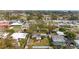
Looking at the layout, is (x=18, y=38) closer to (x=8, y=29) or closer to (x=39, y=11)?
(x=8, y=29)

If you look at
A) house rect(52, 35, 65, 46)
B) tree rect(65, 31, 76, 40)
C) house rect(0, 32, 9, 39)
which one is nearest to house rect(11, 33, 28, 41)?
house rect(0, 32, 9, 39)

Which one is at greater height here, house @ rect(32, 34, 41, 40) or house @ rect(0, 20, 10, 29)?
house @ rect(0, 20, 10, 29)

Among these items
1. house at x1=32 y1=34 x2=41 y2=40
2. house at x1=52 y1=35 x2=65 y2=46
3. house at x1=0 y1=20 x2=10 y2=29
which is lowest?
house at x1=52 y1=35 x2=65 y2=46

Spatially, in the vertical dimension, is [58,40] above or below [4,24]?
below

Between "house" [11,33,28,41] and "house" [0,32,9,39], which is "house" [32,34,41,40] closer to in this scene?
"house" [11,33,28,41]

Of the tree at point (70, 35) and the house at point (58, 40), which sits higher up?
the tree at point (70, 35)

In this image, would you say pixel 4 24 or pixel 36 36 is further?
pixel 4 24

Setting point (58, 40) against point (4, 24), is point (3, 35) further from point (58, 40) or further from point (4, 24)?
point (58, 40)

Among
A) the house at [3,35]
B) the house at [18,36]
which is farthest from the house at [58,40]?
the house at [3,35]

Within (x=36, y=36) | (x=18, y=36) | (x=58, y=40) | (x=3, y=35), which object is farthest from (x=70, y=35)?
(x=3, y=35)

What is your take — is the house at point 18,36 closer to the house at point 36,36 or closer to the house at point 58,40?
the house at point 36,36

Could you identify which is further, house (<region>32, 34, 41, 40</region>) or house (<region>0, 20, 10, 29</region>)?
house (<region>0, 20, 10, 29</region>)

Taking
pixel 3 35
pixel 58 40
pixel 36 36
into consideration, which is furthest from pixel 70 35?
pixel 3 35
